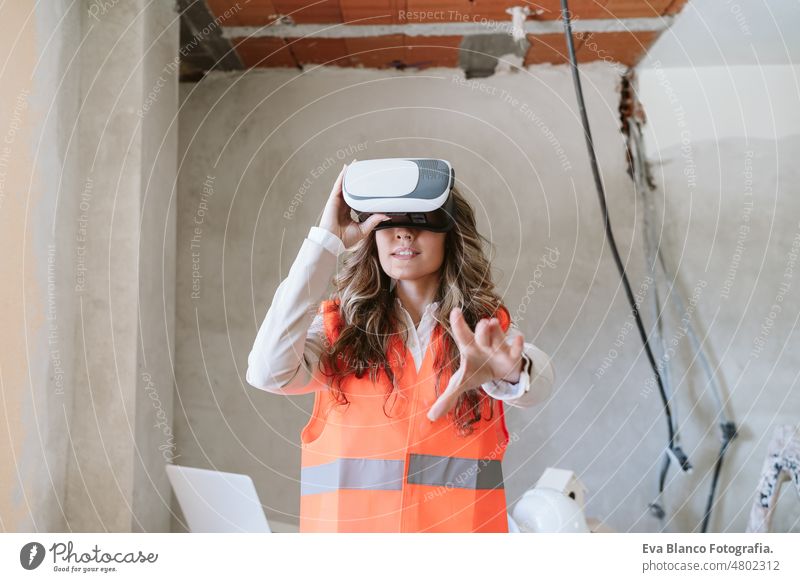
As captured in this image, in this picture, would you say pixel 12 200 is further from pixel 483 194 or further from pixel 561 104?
pixel 561 104

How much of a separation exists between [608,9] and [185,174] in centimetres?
84

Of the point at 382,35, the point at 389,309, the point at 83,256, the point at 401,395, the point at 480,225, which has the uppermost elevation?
the point at 382,35

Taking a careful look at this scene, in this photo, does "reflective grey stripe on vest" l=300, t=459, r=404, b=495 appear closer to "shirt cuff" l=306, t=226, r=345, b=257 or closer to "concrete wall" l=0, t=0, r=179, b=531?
"shirt cuff" l=306, t=226, r=345, b=257

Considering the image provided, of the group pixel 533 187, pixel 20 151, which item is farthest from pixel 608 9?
pixel 20 151

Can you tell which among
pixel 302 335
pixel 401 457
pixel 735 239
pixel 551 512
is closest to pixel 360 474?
pixel 401 457

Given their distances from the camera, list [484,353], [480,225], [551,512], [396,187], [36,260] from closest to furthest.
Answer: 1. [484,353]
2. [396,187]
3. [36,260]
4. [551,512]
5. [480,225]

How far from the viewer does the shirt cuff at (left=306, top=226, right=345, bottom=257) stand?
0.77m

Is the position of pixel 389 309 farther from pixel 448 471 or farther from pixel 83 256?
pixel 83 256

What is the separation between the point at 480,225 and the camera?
4.46ft

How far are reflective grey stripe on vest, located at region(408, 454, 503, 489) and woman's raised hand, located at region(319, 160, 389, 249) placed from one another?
0.95 feet

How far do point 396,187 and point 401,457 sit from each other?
13.4 inches

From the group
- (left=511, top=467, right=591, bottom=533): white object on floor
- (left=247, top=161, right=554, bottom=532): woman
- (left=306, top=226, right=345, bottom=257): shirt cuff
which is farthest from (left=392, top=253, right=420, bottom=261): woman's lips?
(left=511, top=467, right=591, bottom=533): white object on floor

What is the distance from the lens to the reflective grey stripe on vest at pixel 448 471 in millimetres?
859

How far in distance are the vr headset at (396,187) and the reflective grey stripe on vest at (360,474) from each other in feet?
1.02
